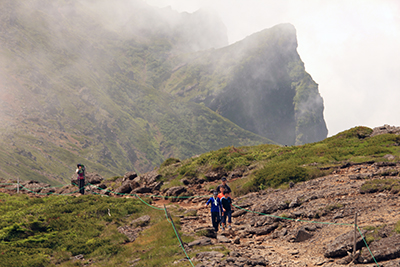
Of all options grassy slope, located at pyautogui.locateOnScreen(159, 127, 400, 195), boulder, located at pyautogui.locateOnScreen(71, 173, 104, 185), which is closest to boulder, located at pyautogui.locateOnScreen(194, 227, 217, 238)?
grassy slope, located at pyautogui.locateOnScreen(159, 127, 400, 195)

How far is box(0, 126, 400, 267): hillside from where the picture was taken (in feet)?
45.1

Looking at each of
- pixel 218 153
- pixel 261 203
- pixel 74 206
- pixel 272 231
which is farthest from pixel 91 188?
pixel 272 231

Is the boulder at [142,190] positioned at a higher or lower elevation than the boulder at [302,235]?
higher

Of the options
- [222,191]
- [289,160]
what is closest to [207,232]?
[222,191]

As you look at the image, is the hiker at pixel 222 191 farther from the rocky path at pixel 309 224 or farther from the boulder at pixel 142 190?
the boulder at pixel 142 190

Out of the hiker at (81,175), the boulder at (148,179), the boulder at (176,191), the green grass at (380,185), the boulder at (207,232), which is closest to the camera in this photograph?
the boulder at (207,232)

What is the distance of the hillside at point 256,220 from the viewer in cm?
1375

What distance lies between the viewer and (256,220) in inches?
765

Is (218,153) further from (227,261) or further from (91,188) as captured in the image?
(227,261)

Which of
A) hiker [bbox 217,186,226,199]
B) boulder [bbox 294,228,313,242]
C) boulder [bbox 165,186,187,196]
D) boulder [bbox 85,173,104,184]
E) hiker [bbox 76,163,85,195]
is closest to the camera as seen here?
boulder [bbox 294,228,313,242]

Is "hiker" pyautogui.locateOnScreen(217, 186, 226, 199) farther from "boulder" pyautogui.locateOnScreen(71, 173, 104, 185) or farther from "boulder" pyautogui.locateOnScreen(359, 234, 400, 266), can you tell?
"boulder" pyautogui.locateOnScreen(71, 173, 104, 185)

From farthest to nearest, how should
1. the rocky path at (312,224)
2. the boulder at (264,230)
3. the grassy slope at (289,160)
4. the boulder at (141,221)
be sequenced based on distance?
the grassy slope at (289,160) → the boulder at (141,221) → the boulder at (264,230) → the rocky path at (312,224)

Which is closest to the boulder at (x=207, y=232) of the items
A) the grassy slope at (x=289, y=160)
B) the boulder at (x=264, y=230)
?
the boulder at (x=264, y=230)

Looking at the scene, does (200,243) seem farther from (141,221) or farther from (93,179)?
(93,179)
